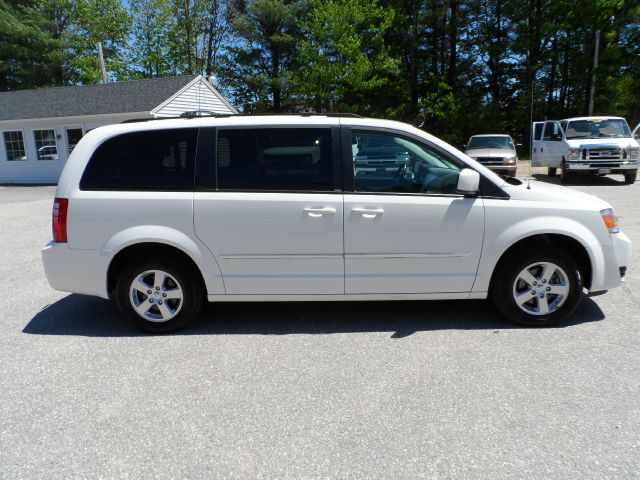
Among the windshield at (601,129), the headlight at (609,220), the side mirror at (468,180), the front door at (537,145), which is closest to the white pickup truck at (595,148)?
the windshield at (601,129)

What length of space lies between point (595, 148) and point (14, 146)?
2461 cm

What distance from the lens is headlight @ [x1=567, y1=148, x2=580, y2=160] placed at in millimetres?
15242

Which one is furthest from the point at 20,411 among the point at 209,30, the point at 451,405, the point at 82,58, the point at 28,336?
the point at 209,30

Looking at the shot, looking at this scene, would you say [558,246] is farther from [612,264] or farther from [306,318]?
[306,318]

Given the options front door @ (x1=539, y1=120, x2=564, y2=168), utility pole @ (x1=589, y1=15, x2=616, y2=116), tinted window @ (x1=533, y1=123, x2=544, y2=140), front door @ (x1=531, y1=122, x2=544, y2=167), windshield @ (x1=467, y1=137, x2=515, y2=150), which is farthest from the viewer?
utility pole @ (x1=589, y1=15, x2=616, y2=116)

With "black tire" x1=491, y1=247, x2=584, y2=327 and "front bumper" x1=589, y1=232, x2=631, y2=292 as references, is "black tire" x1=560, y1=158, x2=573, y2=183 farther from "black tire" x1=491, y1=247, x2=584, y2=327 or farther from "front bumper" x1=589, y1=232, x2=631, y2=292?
"black tire" x1=491, y1=247, x2=584, y2=327

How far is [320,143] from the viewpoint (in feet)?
13.7

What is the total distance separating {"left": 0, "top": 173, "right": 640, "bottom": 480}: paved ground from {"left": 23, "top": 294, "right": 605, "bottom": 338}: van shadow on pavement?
0.03m

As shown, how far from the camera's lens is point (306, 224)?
4090 millimetres

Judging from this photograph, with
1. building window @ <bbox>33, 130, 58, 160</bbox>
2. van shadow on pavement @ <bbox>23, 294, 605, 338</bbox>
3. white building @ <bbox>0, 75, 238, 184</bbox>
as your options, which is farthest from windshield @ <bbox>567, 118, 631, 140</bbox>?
building window @ <bbox>33, 130, 58, 160</bbox>

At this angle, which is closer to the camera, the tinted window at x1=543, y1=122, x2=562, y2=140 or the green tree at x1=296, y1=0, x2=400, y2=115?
the tinted window at x1=543, y1=122, x2=562, y2=140

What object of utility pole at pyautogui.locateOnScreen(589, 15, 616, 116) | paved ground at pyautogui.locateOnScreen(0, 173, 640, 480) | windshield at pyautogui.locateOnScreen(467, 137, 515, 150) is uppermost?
utility pole at pyautogui.locateOnScreen(589, 15, 616, 116)

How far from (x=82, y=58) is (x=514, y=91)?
113ft

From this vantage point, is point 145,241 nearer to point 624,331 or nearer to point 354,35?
point 624,331
